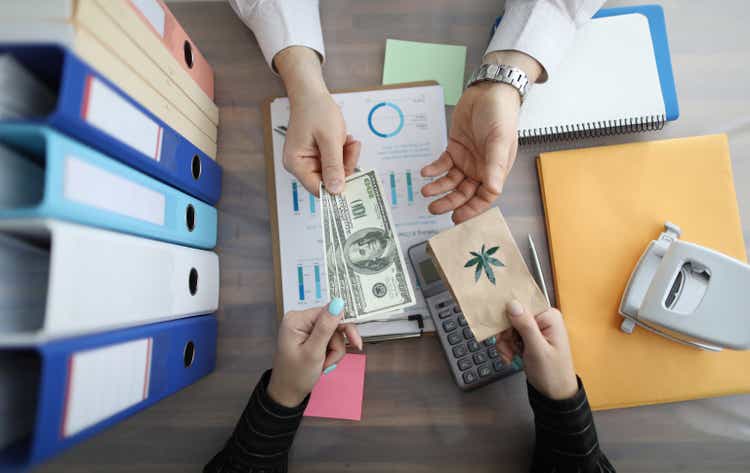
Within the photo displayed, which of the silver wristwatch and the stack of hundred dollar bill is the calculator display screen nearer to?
the stack of hundred dollar bill

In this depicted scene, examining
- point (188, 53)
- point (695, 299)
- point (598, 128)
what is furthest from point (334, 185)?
point (695, 299)

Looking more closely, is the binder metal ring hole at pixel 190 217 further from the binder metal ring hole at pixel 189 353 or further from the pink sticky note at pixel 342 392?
the pink sticky note at pixel 342 392

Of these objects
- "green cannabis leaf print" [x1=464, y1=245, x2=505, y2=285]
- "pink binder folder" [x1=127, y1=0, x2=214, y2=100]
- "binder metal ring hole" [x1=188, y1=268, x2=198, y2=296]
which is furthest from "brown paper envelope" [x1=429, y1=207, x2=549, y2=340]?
"pink binder folder" [x1=127, y1=0, x2=214, y2=100]

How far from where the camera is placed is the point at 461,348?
63 cm

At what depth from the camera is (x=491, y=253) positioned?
562 mm

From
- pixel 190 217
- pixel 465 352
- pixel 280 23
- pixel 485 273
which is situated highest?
pixel 280 23

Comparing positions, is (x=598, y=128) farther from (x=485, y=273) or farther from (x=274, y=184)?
(x=274, y=184)

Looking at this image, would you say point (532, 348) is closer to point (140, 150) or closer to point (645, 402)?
point (645, 402)

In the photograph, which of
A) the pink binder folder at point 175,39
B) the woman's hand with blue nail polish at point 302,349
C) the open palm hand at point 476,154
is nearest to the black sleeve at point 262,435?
the woman's hand with blue nail polish at point 302,349

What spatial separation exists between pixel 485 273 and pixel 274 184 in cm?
37

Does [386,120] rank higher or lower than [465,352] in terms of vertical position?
higher

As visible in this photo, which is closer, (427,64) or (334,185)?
(334,185)

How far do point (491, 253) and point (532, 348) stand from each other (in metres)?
0.13

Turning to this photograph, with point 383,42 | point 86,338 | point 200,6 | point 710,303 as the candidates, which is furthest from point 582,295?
point 200,6
